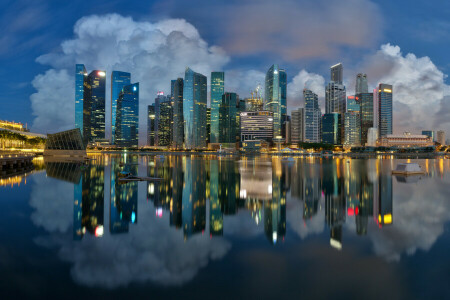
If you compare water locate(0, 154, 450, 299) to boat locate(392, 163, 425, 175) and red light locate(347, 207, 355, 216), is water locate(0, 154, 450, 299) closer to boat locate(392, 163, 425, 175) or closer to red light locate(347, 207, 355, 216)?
red light locate(347, 207, 355, 216)

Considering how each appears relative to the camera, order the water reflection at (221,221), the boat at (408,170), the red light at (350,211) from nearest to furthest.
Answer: the water reflection at (221,221), the red light at (350,211), the boat at (408,170)

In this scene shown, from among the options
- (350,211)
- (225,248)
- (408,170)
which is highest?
(408,170)

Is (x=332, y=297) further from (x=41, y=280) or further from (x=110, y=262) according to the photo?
(x=41, y=280)

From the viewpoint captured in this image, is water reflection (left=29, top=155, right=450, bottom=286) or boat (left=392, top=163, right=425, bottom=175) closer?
water reflection (left=29, top=155, right=450, bottom=286)

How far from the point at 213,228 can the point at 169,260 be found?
5431 millimetres

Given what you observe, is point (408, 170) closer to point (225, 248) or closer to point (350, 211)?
point (350, 211)

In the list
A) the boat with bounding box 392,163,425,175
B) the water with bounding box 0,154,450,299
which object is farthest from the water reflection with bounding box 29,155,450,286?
the boat with bounding box 392,163,425,175

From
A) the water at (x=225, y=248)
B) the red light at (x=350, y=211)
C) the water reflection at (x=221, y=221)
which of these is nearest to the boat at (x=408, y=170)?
the water reflection at (x=221, y=221)

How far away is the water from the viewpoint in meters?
10.0

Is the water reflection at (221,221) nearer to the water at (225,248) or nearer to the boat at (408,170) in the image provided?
the water at (225,248)

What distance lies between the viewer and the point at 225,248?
1415 cm

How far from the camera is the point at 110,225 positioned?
1828 centimetres

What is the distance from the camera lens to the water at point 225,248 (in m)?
10.0

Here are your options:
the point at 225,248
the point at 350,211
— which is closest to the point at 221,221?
the point at 225,248
